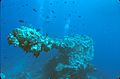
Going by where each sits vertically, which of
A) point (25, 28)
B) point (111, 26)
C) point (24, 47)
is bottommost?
point (24, 47)

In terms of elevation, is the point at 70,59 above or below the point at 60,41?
below

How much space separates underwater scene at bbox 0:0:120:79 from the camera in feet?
36.9

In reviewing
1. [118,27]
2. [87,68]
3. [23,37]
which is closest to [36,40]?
[23,37]

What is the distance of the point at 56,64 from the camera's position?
14.2 metres

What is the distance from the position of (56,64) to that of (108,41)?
2967 centimetres

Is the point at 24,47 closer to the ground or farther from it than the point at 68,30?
closer to the ground

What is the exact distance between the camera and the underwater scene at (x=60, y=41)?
11242mm

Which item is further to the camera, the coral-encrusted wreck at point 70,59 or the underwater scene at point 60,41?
the coral-encrusted wreck at point 70,59

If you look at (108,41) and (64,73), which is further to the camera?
(108,41)

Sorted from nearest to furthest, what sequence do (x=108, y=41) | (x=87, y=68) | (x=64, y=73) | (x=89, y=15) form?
(x=64, y=73) < (x=87, y=68) < (x=108, y=41) < (x=89, y=15)

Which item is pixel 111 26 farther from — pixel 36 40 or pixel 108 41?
pixel 36 40

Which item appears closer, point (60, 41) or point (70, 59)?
point (70, 59)

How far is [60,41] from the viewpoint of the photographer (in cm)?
1395

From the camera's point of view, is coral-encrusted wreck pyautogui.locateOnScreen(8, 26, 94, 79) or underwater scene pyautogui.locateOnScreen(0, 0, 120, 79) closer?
underwater scene pyautogui.locateOnScreen(0, 0, 120, 79)
